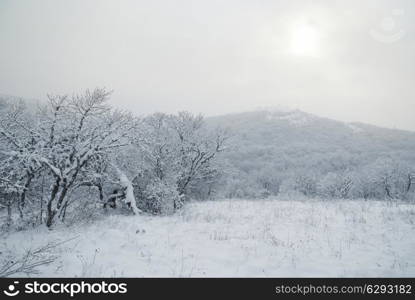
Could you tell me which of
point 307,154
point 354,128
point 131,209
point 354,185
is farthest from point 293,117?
point 131,209

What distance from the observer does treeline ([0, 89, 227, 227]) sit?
1216 cm

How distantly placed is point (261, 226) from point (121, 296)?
6999mm

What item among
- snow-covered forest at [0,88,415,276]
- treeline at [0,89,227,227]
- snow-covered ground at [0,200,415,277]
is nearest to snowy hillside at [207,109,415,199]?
treeline at [0,89,227,227]

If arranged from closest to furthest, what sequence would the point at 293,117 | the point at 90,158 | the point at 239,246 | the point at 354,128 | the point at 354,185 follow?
the point at 239,246
the point at 90,158
the point at 354,185
the point at 354,128
the point at 293,117

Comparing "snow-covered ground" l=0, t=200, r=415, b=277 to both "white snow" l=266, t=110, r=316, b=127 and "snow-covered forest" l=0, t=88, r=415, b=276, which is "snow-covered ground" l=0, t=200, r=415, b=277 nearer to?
"snow-covered forest" l=0, t=88, r=415, b=276

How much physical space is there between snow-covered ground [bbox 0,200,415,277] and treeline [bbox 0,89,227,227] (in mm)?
2716

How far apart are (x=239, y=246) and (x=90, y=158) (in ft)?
28.3

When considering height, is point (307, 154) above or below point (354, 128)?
below

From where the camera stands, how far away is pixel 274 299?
223 inches

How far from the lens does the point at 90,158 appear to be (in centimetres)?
1320

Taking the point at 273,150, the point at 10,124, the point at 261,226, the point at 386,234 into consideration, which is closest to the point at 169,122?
the point at 10,124

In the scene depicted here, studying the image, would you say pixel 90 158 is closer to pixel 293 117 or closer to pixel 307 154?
pixel 307 154

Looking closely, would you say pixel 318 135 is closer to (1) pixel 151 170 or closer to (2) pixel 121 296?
(1) pixel 151 170

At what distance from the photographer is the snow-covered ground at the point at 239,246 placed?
22.4 feet
